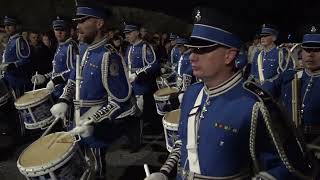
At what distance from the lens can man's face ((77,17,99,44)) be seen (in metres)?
4.62

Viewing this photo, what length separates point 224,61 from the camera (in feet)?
8.43

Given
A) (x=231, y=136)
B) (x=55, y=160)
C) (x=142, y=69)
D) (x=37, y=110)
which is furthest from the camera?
(x=142, y=69)

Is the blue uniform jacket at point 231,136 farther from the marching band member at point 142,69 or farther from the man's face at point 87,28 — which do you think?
the marching band member at point 142,69

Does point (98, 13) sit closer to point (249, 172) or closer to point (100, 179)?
point (100, 179)

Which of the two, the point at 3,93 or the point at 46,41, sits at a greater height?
the point at 46,41

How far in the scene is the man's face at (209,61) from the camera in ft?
8.38

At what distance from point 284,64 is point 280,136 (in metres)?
5.36

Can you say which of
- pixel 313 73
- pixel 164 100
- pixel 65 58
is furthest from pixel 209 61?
pixel 65 58

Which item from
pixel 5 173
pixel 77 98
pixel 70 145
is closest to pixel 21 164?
pixel 70 145

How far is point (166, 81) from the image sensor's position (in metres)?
8.41

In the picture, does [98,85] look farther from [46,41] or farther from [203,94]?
[46,41]

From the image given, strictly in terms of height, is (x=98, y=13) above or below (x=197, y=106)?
above

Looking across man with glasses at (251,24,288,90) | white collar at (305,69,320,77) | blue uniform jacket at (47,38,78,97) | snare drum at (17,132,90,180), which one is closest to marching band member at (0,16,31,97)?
blue uniform jacket at (47,38,78,97)

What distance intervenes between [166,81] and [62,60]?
2.10m
